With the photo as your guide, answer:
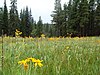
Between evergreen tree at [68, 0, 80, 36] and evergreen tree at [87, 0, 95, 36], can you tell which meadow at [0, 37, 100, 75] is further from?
evergreen tree at [87, 0, 95, 36]

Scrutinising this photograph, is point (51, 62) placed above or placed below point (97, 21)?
below

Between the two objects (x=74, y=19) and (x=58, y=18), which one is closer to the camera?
(x=74, y=19)

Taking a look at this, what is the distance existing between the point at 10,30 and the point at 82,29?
19063 millimetres

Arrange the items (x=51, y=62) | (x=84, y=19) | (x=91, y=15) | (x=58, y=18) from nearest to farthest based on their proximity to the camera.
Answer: (x=51, y=62), (x=84, y=19), (x=91, y=15), (x=58, y=18)

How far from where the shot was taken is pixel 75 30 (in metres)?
67.7

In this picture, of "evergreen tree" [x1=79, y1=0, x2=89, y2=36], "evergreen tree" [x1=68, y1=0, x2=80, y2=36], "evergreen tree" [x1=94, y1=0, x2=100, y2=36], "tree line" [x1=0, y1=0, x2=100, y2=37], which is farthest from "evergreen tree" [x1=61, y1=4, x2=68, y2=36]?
"evergreen tree" [x1=79, y1=0, x2=89, y2=36]

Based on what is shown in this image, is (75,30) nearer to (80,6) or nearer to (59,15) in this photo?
(80,6)

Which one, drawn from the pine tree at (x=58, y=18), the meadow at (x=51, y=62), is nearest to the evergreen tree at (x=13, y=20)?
the pine tree at (x=58, y=18)

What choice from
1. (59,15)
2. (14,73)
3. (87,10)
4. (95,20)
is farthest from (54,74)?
(59,15)

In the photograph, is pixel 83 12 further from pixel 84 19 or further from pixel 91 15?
pixel 91 15

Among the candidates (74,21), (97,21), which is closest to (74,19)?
(74,21)

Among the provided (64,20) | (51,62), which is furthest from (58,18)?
(51,62)

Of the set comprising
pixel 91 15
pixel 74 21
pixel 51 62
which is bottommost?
pixel 51 62

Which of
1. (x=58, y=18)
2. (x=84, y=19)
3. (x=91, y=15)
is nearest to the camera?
(x=84, y=19)
